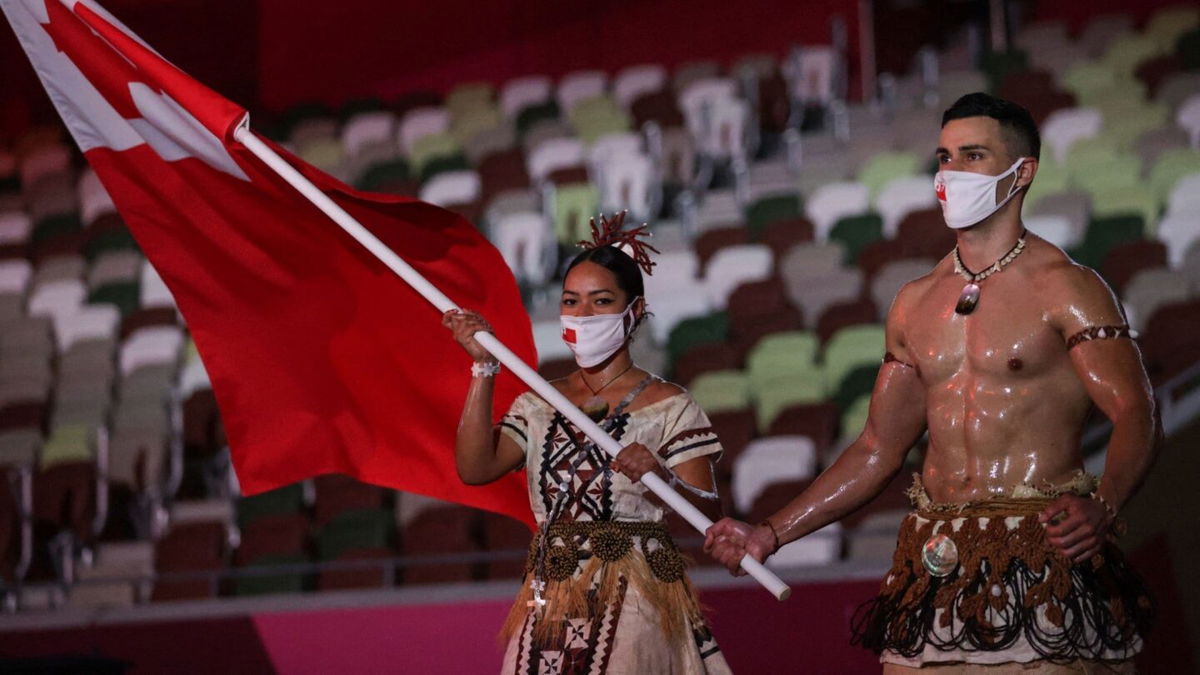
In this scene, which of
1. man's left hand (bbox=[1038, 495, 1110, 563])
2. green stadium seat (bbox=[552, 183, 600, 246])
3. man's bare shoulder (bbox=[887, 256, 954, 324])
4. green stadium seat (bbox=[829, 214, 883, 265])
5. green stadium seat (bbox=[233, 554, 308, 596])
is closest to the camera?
man's left hand (bbox=[1038, 495, 1110, 563])

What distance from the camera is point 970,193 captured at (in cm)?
356

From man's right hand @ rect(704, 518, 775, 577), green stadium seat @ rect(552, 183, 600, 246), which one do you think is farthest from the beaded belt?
green stadium seat @ rect(552, 183, 600, 246)

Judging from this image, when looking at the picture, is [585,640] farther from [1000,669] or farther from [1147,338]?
[1147,338]

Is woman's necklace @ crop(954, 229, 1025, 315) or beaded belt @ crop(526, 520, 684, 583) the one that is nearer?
woman's necklace @ crop(954, 229, 1025, 315)

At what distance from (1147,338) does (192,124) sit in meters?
5.27

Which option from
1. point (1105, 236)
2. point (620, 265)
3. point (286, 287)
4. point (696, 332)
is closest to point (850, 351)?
point (696, 332)

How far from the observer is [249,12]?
16.9m

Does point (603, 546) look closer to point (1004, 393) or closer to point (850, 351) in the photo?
point (1004, 393)

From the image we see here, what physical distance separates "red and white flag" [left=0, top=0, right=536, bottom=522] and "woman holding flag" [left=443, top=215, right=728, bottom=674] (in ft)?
2.15

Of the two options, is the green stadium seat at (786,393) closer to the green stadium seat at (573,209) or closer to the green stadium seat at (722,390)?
the green stadium seat at (722,390)

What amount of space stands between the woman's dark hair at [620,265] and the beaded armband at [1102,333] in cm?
119

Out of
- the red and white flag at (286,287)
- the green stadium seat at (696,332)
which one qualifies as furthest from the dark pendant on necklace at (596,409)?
the green stadium seat at (696,332)

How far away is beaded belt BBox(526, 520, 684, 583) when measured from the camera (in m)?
4.05

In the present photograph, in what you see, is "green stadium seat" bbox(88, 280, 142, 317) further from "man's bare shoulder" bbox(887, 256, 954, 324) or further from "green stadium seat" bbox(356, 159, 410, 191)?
"man's bare shoulder" bbox(887, 256, 954, 324)
